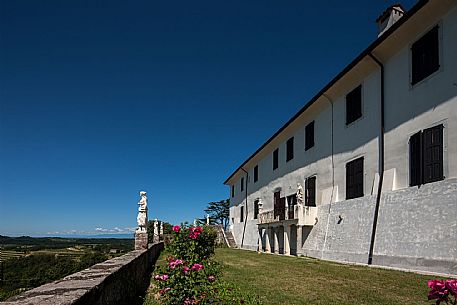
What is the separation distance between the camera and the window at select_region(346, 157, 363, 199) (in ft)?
47.0

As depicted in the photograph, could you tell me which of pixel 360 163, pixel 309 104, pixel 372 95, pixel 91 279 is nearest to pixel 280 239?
pixel 309 104

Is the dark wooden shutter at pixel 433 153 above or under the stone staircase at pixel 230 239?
above

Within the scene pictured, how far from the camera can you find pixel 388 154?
498 inches

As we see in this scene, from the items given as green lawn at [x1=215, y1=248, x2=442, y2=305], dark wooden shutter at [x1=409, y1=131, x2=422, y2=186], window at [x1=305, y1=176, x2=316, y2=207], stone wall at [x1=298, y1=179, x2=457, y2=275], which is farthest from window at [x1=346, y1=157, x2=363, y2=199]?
green lawn at [x1=215, y1=248, x2=442, y2=305]

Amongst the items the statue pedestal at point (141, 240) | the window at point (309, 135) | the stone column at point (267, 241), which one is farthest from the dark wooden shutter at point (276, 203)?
the statue pedestal at point (141, 240)

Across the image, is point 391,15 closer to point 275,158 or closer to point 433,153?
point 433,153

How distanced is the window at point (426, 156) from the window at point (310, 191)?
731cm

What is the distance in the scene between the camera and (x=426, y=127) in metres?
10.9

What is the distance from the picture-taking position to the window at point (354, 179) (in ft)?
47.0

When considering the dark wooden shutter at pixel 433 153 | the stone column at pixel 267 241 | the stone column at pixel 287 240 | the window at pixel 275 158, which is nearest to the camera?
the dark wooden shutter at pixel 433 153

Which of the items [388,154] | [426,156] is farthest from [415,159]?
[388,154]

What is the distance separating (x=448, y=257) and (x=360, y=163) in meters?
5.29

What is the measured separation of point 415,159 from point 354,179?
3598 millimetres

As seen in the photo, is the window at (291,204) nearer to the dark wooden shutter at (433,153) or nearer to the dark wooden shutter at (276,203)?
the dark wooden shutter at (276,203)
